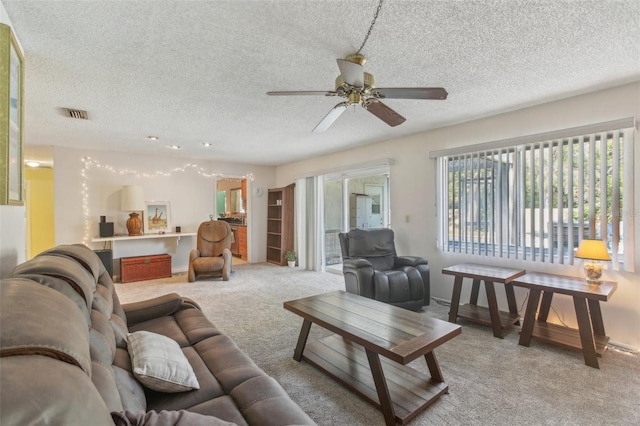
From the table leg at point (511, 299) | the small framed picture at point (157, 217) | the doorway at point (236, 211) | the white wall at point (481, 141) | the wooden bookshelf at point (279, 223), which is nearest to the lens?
the white wall at point (481, 141)

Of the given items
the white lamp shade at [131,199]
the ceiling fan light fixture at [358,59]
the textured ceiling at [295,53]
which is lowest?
the white lamp shade at [131,199]

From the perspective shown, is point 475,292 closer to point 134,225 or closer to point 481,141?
point 481,141

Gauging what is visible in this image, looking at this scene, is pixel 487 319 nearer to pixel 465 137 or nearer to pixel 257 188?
pixel 465 137

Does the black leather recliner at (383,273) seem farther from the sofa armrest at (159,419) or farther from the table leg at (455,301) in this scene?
the sofa armrest at (159,419)

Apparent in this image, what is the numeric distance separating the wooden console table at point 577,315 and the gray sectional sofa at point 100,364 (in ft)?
8.10

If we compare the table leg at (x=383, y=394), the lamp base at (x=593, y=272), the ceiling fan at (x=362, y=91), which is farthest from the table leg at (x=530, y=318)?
the ceiling fan at (x=362, y=91)

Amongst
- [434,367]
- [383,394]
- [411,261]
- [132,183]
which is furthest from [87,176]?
[434,367]

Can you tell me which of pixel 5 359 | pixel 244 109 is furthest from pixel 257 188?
pixel 5 359

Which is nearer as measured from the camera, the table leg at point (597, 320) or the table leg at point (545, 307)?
the table leg at point (597, 320)

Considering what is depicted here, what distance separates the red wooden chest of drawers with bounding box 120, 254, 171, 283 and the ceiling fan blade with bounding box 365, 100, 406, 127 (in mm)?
4823

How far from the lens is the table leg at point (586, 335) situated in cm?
230

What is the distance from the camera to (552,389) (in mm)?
2010

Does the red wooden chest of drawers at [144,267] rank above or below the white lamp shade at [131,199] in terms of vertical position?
below

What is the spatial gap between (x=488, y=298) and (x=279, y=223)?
15.7 ft
